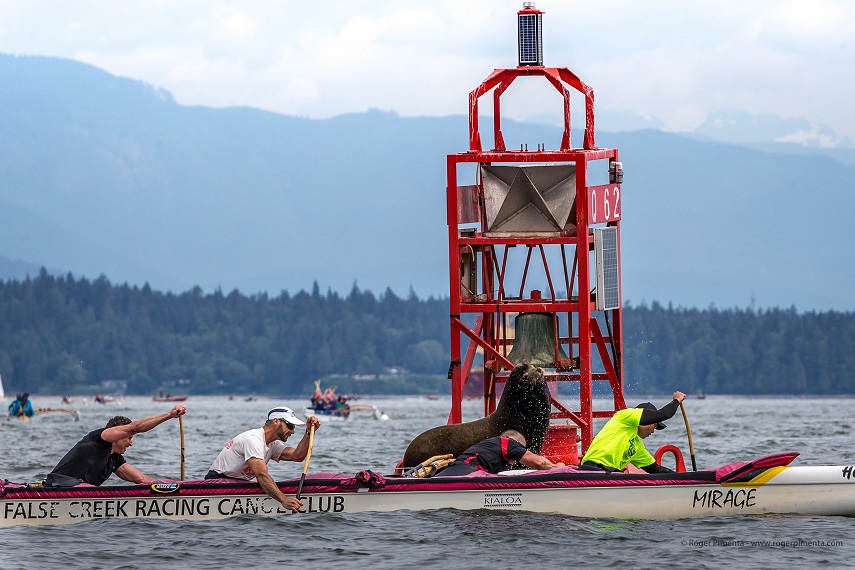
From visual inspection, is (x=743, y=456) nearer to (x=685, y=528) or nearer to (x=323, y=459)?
(x=323, y=459)

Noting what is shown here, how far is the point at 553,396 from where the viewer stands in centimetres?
2278

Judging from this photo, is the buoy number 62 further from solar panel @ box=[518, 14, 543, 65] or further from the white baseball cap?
the white baseball cap

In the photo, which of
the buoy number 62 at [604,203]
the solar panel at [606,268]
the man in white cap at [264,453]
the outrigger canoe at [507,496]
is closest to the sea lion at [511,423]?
the outrigger canoe at [507,496]

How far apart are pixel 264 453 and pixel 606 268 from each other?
6.35 metres

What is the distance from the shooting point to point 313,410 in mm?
78688

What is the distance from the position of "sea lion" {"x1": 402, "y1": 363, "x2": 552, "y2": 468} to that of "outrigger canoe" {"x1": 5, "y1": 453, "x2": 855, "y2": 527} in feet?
4.16

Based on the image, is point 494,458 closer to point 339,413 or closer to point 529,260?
point 529,260

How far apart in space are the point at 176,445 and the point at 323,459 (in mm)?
11080

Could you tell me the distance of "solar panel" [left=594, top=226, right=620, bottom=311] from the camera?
894 inches

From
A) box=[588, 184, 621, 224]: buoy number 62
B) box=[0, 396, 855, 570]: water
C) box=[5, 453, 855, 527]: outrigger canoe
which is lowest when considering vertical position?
box=[0, 396, 855, 570]: water

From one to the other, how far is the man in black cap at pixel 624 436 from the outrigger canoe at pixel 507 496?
395 mm

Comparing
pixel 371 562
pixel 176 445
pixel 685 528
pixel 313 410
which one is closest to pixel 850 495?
pixel 685 528

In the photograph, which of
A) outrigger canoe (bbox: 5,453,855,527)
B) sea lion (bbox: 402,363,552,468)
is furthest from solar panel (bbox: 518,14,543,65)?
outrigger canoe (bbox: 5,453,855,527)

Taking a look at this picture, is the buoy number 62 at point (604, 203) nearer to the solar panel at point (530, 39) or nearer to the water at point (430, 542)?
the solar panel at point (530, 39)
